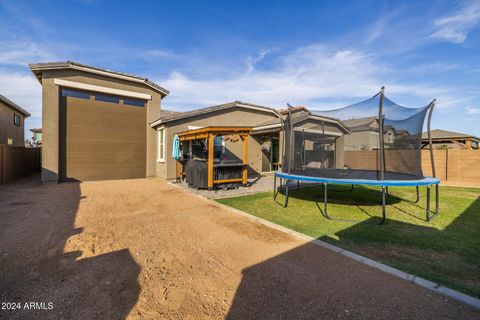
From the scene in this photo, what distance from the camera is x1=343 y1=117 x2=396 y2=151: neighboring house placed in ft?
17.4

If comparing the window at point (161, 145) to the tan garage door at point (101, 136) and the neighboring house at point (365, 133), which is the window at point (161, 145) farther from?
the neighboring house at point (365, 133)

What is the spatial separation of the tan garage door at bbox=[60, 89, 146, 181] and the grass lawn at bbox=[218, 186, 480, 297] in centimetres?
734

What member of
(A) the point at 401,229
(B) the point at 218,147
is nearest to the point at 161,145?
(B) the point at 218,147

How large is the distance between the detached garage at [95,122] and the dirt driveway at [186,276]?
6032mm

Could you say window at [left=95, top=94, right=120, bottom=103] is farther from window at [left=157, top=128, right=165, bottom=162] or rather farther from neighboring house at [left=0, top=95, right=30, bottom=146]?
neighboring house at [left=0, top=95, right=30, bottom=146]

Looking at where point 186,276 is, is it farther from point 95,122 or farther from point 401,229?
point 95,122

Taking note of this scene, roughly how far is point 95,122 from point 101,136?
0.71 m

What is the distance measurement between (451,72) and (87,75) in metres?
16.5

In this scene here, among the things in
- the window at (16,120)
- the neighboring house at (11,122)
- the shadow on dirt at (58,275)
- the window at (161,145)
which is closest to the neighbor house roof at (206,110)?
the window at (161,145)

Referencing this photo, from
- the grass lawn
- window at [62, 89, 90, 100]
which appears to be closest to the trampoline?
the grass lawn

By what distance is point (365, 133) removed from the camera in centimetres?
761

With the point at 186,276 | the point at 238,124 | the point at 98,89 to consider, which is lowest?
the point at 186,276

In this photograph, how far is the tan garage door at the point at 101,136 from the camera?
32.5ft

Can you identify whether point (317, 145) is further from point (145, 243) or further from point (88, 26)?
point (88, 26)
